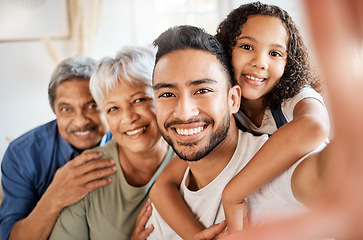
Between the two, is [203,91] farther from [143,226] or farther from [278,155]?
[143,226]

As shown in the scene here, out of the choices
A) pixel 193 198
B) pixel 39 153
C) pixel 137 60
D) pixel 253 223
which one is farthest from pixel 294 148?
pixel 39 153

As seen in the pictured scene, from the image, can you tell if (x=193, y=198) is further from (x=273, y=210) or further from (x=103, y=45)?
(x=103, y=45)

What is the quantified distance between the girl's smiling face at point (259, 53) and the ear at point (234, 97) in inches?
2.0

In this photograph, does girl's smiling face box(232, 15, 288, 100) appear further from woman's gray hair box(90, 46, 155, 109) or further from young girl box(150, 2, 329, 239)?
woman's gray hair box(90, 46, 155, 109)

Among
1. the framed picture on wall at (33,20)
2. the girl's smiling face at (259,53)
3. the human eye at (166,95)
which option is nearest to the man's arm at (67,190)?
the human eye at (166,95)

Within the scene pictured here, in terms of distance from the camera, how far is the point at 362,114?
389 mm

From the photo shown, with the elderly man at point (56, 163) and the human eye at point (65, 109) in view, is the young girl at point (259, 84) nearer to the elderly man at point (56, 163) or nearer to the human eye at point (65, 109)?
the elderly man at point (56, 163)

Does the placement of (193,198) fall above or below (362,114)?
below

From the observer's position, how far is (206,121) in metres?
1.03

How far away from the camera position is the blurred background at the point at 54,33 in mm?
3551

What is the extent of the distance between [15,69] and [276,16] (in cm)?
311

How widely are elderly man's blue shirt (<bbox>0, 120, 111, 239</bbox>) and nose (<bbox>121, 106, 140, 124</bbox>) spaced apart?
Answer: 0.55 meters

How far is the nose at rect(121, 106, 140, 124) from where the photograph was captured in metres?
1.43

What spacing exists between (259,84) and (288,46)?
0.17 meters
